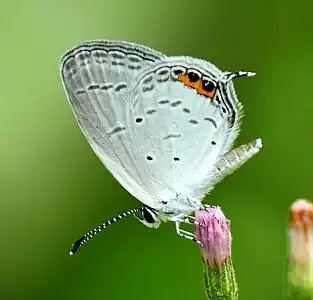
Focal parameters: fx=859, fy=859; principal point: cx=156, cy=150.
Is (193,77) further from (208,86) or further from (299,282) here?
(299,282)

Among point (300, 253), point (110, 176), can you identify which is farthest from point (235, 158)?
point (110, 176)

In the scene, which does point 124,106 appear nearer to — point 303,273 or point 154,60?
point 154,60

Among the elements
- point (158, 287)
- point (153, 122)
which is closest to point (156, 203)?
point (153, 122)

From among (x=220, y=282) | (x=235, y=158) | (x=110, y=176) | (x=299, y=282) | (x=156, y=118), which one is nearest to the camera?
(x=299, y=282)

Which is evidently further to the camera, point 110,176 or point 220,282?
point 110,176

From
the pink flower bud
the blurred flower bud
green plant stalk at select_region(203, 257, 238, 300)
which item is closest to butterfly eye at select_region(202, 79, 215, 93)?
the pink flower bud
